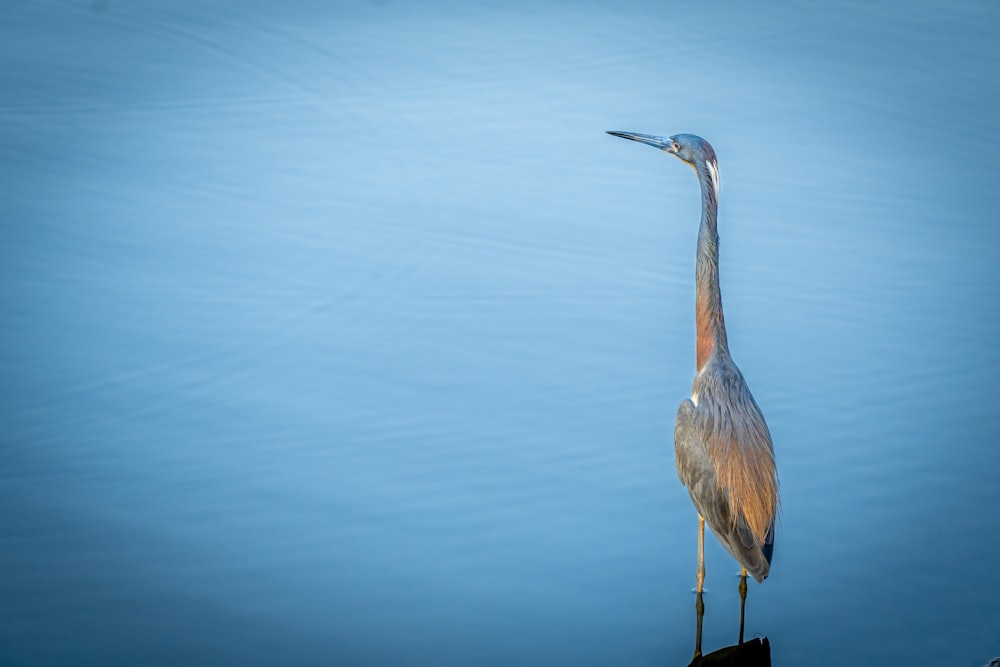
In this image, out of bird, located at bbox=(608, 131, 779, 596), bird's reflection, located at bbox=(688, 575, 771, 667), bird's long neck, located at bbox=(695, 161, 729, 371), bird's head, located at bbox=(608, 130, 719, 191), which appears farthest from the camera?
bird's head, located at bbox=(608, 130, 719, 191)

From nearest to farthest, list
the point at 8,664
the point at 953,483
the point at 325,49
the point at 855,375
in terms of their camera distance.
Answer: the point at 8,664 < the point at 953,483 < the point at 855,375 < the point at 325,49

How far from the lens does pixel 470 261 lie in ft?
20.3

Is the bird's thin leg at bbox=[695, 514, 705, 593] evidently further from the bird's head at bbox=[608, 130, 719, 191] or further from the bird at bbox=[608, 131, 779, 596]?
the bird's head at bbox=[608, 130, 719, 191]

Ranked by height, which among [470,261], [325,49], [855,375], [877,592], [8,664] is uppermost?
[325,49]

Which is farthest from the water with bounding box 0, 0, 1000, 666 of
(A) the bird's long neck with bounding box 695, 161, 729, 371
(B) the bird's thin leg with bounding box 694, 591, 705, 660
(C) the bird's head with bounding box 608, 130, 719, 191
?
(C) the bird's head with bounding box 608, 130, 719, 191

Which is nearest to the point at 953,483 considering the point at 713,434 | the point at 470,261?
the point at 713,434

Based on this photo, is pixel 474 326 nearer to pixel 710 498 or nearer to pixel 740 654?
pixel 710 498

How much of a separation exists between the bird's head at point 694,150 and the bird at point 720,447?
0.04 ft

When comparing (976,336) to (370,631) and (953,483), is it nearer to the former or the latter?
(953,483)

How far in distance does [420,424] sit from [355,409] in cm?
27

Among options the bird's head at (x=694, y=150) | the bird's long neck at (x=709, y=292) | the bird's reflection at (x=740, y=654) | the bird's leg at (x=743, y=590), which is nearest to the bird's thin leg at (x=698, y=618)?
the bird's reflection at (x=740, y=654)

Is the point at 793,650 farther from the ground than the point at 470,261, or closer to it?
closer to it

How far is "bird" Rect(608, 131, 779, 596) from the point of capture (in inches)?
152

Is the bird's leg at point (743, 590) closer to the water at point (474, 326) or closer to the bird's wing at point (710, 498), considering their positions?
the water at point (474, 326)
